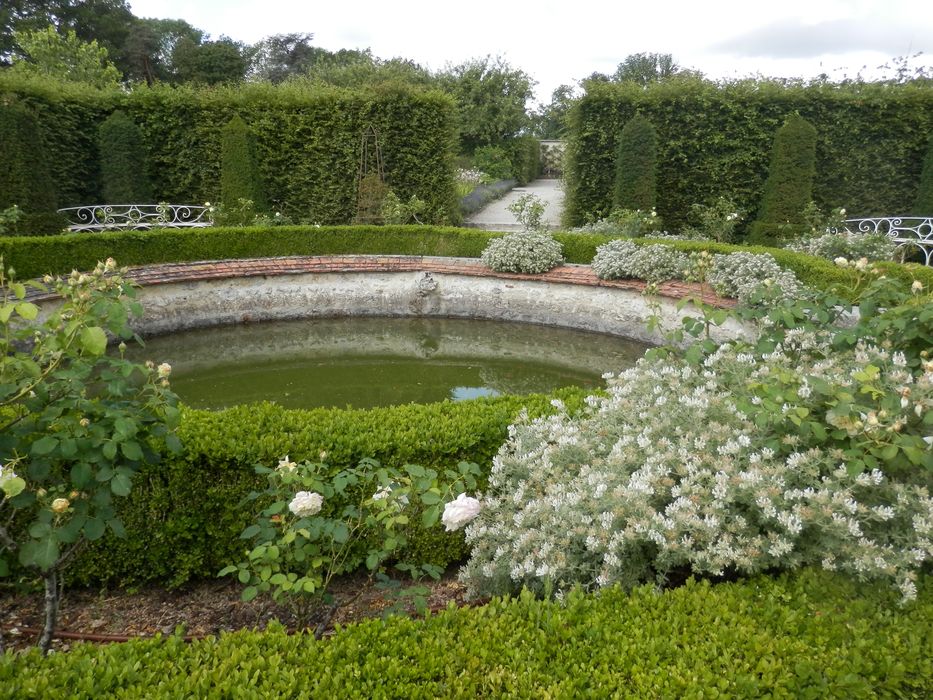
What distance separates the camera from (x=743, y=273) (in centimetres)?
828

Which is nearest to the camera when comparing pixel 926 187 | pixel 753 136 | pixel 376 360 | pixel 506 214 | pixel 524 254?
pixel 376 360

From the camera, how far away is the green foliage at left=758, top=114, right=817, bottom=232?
37.0 ft

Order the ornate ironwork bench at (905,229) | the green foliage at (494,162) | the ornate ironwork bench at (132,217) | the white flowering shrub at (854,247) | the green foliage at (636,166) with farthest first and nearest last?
the green foliage at (494,162), the green foliage at (636,166), the ornate ironwork bench at (132,217), the ornate ironwork bench at (905,229), the white flowering shrub at (854,247)

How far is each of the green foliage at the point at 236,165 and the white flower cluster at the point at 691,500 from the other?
11.3 meters

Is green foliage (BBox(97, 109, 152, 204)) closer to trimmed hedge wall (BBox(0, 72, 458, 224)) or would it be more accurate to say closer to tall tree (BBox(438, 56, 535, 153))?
trimmed hedge wall (BBox(0, 72, 458, 224))

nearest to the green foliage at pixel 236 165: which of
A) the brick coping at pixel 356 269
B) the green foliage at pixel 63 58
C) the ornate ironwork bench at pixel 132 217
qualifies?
the ornate ironwork bench at pixel 132 217

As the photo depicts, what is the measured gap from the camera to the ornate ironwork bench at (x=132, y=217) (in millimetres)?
11867

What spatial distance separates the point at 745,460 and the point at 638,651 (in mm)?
1009

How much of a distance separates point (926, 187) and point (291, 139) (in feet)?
42.7

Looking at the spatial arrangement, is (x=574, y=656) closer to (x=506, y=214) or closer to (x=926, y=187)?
(x=926, y=187)

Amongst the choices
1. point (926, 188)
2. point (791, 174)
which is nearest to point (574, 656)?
point (791, 174)

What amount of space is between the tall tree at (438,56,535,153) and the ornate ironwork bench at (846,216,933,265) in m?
19.1

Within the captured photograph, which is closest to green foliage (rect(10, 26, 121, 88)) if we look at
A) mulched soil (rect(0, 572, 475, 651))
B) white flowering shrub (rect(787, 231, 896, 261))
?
white flowering shrub (rect(787, 231, 896, 261))

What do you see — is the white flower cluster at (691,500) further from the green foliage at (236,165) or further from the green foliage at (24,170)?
the green foliage at (236,165)
